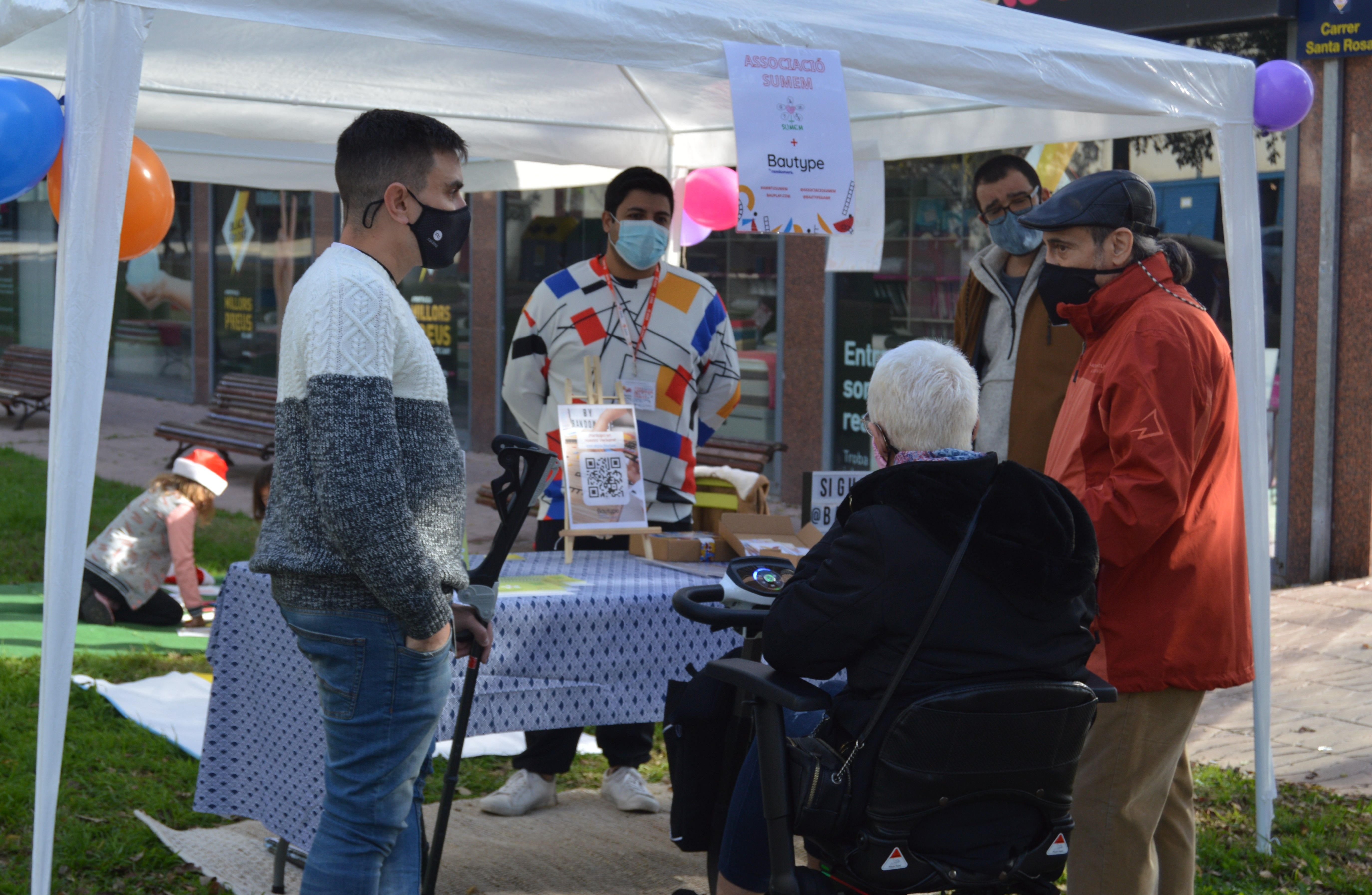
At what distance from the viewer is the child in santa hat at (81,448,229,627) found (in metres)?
6.47

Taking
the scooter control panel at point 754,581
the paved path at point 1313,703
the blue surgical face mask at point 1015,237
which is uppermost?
the blue surgical face mask at point 1015,237

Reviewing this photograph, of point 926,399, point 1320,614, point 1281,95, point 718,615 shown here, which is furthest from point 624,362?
point 1320,614

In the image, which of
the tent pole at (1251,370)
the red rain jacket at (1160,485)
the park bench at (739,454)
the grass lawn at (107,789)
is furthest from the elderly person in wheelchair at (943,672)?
the park bench at (739,454)

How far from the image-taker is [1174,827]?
10.4ft

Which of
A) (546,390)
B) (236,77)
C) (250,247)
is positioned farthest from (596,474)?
(250,247)

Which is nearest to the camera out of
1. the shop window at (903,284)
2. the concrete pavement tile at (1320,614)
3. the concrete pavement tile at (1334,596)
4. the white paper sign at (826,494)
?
the white paper sign at (826,494)

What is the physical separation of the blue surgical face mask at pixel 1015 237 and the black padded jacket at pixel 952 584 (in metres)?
1.79

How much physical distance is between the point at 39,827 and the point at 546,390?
2143mm

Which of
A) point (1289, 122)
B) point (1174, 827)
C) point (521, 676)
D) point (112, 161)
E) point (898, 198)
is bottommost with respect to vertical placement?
point (1174, 827)

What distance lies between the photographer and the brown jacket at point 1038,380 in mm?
3871

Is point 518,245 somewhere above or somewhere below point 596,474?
above

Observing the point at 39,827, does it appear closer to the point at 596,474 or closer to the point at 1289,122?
the point at 596,474

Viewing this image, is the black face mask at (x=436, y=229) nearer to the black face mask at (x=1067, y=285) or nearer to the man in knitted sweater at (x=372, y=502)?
the man in knitted sweater at (x=372, y=502)

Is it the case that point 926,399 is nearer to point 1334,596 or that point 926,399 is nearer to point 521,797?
point 521,797
